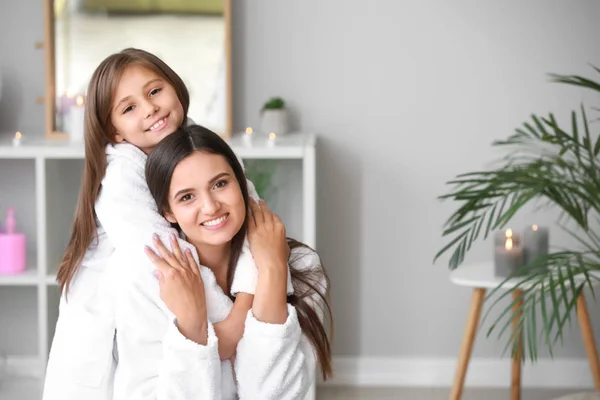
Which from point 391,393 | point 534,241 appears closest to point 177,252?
point 534,241

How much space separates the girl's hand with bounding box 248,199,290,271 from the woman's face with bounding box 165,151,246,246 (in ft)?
0.18

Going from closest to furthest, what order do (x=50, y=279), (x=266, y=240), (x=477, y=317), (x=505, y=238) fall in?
(x=266, y=240)
(x=505, y=238)
(x=477, y=317)
(x=50, y=279)

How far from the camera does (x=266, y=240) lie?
1.63 metres

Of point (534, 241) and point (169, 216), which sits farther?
point (534, 241)

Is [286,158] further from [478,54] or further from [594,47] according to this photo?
[594,47]

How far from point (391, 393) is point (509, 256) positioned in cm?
85

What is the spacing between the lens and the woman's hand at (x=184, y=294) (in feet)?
4.98

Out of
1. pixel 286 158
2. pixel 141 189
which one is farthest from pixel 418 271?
pixel 141 189

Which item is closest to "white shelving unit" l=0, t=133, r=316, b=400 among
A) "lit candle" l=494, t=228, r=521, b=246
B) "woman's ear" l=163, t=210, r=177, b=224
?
"lit candle" l=494, t=228, r=521, b=246

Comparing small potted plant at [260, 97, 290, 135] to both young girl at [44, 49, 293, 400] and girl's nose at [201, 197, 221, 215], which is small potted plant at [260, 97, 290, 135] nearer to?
young girl at [44, 49, 293, 400]

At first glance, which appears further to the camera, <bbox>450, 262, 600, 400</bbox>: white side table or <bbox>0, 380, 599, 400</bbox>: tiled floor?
<bbox>0, 380, 599, 400</bbox>: tiled floor

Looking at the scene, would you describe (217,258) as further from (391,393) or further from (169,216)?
(391,393)

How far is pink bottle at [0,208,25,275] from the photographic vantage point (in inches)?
128

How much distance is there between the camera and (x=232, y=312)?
5.22ft
